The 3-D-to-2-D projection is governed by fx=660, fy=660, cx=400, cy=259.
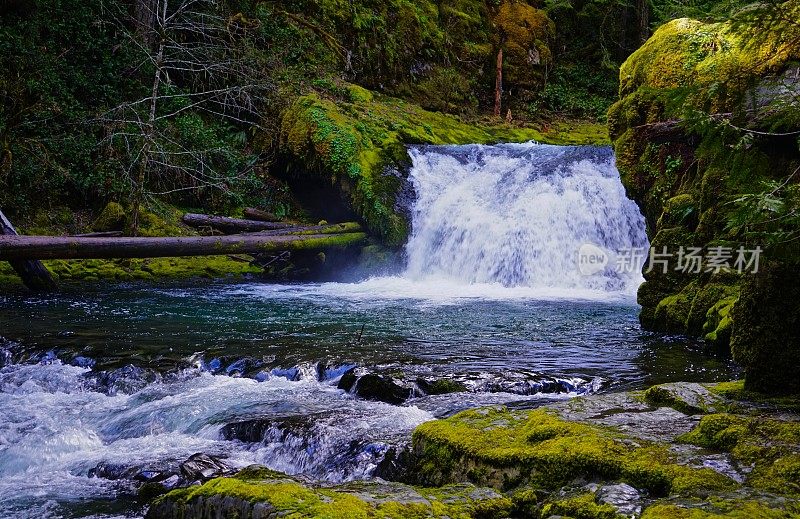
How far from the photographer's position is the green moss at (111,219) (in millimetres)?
14078

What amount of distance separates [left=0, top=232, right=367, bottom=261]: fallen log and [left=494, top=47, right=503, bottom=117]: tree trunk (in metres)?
13.6

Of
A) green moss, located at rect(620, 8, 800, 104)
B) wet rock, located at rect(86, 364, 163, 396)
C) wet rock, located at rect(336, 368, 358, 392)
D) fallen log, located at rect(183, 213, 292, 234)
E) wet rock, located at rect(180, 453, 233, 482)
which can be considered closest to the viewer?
wet rock, located at rect(180, 453, 233, 482)

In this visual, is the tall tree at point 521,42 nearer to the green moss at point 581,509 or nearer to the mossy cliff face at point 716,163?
the mossy cliff face at point 716,163

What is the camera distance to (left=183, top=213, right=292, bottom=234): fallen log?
15.1 meters

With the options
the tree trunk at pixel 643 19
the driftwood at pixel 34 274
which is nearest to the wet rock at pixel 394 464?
the driftwood at pixel 34 274

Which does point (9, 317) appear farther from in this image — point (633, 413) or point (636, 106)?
point (636, 106)

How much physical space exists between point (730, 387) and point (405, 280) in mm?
10895

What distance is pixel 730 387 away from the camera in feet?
14.1

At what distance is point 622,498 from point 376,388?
137 inches

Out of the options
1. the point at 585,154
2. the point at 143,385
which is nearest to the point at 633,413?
the point at 143,385

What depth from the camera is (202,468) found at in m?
4.32

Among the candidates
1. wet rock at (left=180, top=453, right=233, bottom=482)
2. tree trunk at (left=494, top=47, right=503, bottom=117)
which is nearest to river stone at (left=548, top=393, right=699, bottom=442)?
wet rock at (left=180, top=453, right=233, bottom=482)

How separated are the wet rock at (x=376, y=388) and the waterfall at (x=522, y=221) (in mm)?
8189

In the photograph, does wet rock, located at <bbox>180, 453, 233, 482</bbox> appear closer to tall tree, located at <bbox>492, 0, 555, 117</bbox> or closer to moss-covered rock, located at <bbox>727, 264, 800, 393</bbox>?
A: moss-covered rock, located at <bbox>727, 264, 800, 393</bbox>
